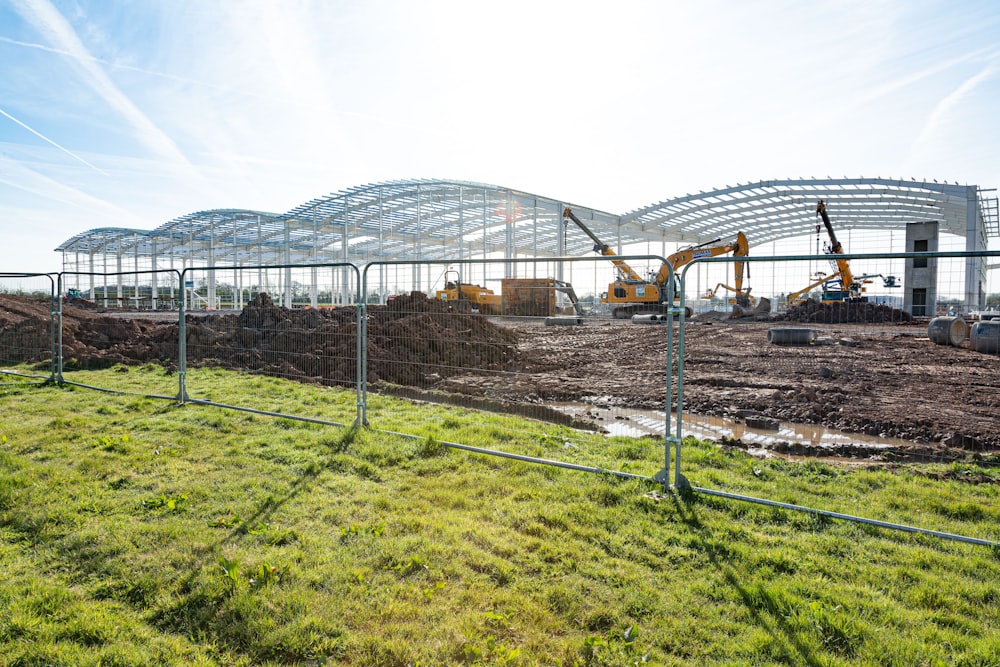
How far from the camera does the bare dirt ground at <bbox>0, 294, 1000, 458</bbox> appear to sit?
7.87 meters

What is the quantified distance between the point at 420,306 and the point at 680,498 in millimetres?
8010

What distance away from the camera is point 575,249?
144ft

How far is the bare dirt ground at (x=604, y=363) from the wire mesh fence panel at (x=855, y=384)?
0.04 m

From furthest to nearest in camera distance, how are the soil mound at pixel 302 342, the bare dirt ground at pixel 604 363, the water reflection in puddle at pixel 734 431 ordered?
the soil mound at pixel 302 342 < the bare dirt ground at pixel 604 363 < the water reflection in puddle at pixel 734 431

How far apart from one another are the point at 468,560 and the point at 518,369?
8.39 metres

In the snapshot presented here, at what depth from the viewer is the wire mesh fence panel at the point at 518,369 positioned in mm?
6266

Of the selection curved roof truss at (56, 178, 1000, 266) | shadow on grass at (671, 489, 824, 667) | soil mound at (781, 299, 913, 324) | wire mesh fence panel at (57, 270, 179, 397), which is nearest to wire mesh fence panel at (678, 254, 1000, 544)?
soil mound at (781, 299, 913, 324)

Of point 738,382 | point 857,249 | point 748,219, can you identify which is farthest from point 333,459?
point 857,249

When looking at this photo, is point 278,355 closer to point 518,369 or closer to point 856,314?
point 518,369

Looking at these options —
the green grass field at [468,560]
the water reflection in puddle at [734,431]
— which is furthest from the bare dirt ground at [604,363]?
the green grass field at [468,560]

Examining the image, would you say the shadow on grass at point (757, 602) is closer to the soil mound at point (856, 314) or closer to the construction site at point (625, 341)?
the construction site at point (625, 341)

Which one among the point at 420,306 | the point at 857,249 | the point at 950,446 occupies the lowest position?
the point at 950,446

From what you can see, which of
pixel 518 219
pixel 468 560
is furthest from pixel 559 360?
pixel 518 219

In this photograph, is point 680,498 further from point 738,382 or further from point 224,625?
point 738,382
